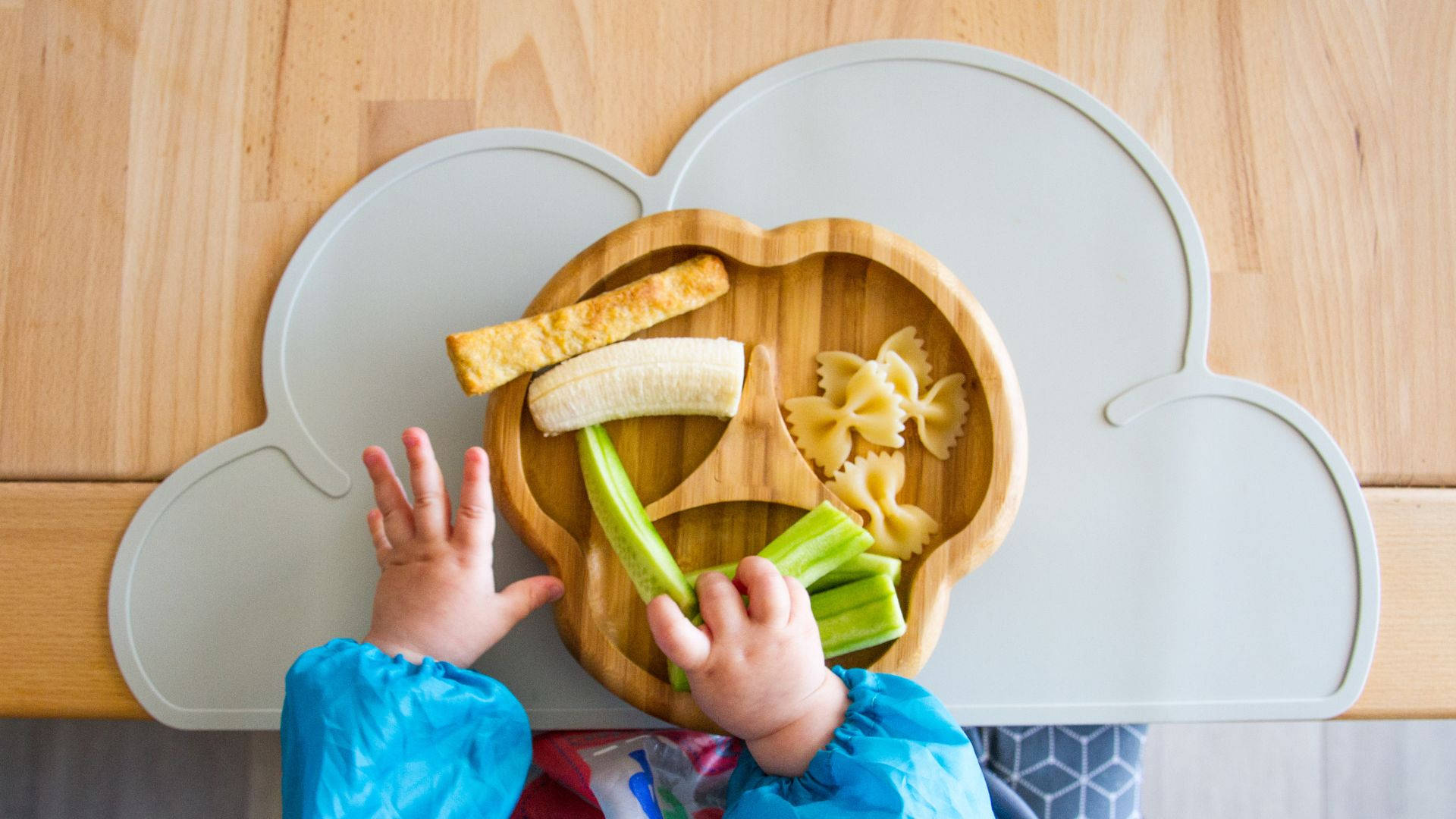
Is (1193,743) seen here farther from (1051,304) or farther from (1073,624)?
(1051,304)

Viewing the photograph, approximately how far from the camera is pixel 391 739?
77 centimetres

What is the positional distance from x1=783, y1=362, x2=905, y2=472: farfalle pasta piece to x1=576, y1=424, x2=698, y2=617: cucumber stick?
7.0 inches

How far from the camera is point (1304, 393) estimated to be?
993 mm

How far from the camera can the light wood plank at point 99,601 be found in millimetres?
924

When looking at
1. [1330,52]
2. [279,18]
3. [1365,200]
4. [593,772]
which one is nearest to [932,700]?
[593,772]

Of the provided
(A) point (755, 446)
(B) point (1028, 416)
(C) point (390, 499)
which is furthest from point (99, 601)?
(B) point (1028, 416)

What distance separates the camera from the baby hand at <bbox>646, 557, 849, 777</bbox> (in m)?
0.76

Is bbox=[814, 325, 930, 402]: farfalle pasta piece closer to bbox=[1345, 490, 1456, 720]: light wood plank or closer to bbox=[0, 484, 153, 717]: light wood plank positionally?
bbox=[1345, 490, 1456, 720]: light wood plank

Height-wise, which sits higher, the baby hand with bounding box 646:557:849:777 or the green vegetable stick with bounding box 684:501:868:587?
the green vegetable stick with bounding box 684:501:868:587

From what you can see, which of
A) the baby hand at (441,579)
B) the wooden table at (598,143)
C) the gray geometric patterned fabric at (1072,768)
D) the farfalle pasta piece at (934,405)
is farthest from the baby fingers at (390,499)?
the gray geometric patterned fabric at (1072,768)

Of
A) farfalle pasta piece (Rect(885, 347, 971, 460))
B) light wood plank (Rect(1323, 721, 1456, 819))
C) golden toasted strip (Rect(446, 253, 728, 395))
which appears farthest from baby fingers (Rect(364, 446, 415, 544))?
light wood plank (Rect(1323, 721, 1456, 819))

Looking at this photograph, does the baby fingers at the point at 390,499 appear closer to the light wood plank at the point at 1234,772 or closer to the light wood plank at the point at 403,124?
the light wood plank at the point at 403,124

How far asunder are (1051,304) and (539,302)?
1.81 ft

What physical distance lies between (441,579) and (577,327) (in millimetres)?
271
